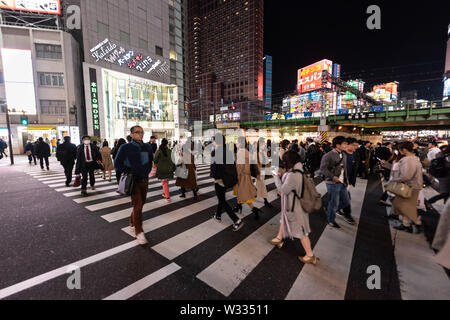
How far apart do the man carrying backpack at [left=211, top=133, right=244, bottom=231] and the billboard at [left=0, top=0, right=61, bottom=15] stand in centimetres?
3679

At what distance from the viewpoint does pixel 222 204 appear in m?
4.31

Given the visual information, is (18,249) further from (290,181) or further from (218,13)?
(218,13)

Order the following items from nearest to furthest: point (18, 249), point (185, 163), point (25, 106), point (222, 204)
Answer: point (18, 249) < point (222, 204) < point (185, 163) < point (25, 106)

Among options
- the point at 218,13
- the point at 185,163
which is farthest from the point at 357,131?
the point at 218,13

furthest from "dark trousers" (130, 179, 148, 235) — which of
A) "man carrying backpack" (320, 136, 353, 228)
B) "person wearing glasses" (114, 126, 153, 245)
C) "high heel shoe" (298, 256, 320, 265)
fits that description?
"man carrying backpack" (320, 136, 353, 228)

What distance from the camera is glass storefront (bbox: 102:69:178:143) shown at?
2559 cm

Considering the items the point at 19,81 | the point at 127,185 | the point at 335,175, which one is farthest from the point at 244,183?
the point at 19,81

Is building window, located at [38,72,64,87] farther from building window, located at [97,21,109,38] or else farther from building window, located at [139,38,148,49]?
building window, located at [139,38,148,49]

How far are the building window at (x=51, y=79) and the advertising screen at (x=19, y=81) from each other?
1430 millimetres

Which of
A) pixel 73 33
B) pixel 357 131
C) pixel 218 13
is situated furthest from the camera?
pixel 218 13

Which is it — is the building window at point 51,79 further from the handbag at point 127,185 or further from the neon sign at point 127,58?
the handbag at point 127,185

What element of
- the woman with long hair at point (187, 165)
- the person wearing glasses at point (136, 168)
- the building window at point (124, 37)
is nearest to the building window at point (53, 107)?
the building window at point (124, 37)

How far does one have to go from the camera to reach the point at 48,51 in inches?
980
